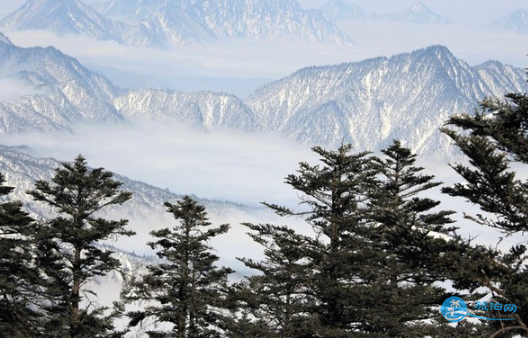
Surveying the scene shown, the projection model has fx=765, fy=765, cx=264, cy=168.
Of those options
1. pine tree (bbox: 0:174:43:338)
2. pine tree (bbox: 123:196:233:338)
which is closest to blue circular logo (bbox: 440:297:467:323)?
pine tree (bbox: 123:196:233:338)

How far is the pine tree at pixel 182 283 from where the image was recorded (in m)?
39.6

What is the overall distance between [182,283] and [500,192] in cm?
2611

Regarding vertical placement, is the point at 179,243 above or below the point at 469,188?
above

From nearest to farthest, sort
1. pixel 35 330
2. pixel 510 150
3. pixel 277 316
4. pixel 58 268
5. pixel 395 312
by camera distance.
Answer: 1. pixel 510 150
2. pixel 395 312
3. pixel 277 316
4. pixel 35 330
5. pixel 58 268

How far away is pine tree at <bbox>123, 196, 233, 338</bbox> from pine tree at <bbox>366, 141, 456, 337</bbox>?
32.9 feet

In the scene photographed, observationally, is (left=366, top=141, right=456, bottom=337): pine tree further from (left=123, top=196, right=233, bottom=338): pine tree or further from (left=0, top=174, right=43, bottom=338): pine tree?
(left=0, top=174, right=43, bottom=338): pine tree

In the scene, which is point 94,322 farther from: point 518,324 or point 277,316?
point 518,324

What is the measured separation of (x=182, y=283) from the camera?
1583 inches

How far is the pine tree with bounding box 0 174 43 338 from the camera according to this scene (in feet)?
111

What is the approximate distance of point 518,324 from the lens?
1761 cm

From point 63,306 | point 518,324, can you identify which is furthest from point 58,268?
point 518,324

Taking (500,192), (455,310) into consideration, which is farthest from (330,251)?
(500,192)

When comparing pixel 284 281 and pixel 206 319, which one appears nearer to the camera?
pixel 284 281

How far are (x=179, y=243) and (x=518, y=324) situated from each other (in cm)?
2524
